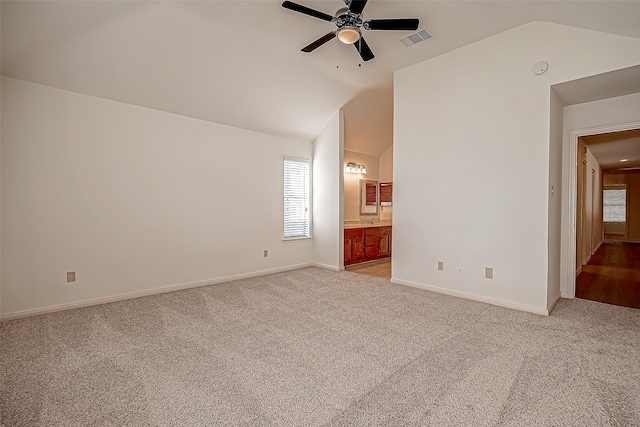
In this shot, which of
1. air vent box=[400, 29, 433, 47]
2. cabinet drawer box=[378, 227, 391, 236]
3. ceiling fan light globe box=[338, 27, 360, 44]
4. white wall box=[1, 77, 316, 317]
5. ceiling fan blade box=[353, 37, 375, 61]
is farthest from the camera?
cabinet drawer box=[378, 227, 391, 236]

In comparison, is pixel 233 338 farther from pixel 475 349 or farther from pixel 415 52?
pixel 415 52

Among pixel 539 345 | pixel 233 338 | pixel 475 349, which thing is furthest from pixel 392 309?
pixel 233 338

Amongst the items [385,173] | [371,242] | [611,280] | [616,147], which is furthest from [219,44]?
[616,147]

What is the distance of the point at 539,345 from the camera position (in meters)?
2.73

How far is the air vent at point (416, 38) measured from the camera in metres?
3.75

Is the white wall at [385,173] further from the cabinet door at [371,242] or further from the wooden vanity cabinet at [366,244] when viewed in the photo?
the cabinet door at [371,242]

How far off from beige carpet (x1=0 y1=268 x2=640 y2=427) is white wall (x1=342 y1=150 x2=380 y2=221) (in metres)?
3.61

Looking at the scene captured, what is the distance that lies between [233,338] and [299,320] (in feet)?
2.43

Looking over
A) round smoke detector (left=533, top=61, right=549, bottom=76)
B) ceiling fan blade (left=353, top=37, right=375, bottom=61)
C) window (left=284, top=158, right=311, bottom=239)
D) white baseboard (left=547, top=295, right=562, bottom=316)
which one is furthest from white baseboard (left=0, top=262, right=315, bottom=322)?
round smoke detector (left=533, top=61, right=549, bottom=76)

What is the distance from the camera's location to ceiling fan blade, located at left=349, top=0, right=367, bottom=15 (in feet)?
8.54

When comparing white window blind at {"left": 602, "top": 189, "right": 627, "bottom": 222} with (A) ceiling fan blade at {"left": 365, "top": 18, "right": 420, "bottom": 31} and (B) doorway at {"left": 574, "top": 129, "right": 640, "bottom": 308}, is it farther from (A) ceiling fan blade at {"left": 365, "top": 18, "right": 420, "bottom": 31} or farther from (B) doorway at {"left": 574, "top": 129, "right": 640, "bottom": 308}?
(A) ceiling fan blade at {"left": 365, "top": 18, "right": 420, "bottom": 31}

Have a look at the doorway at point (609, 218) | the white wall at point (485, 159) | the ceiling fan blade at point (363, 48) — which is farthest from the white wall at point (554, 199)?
the ceiling fan blade at point (363, 48)

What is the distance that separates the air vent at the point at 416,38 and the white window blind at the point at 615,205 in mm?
11795

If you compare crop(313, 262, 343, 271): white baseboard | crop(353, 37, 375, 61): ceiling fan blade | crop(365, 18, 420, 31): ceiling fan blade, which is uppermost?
crop(353, 37, 375, 61): ceiling fan blade
